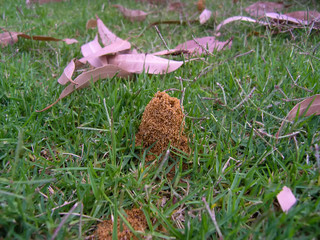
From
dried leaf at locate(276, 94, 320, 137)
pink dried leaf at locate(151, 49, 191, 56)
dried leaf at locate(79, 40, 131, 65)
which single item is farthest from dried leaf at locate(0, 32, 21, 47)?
dried leaf at locate(276, 94, 320, 137)

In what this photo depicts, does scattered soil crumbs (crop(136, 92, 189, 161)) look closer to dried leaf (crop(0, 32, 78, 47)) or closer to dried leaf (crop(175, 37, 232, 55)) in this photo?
dried leaf (crop(175, 37, 232, 55))

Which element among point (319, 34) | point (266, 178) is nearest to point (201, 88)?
point (266, 178)

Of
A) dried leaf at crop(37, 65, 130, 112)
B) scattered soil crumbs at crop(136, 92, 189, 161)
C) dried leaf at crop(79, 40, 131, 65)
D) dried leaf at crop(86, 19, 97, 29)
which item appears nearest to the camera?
scattered soil crumbs at crop(136, 92, 189, 161)

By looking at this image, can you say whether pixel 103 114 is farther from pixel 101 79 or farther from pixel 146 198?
pixel 146 198

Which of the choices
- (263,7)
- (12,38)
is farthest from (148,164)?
A: (263,7)

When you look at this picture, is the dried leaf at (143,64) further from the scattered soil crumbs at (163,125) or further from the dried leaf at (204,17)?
the dried leaf at (204,17)

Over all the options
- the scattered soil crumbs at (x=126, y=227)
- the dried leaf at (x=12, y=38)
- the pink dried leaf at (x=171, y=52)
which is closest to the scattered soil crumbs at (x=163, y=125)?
the scattered soil crumbs at (x=126, y=227)
